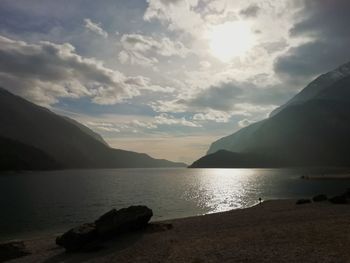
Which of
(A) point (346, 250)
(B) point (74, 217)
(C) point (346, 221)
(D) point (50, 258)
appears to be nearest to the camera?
(A) point (346, 250)

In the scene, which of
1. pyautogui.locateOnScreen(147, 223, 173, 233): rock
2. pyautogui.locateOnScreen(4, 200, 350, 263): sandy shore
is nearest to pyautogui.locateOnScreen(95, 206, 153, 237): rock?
pyautogui.locateOnScreen(147, 223, 173, 233): rock

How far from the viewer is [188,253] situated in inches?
1220

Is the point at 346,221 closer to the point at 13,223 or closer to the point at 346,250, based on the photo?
the point at 346,250

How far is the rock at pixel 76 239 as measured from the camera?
37.4 metres

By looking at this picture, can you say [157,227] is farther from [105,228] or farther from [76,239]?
[76,239]

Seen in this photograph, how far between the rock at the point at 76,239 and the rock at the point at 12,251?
12.5ft

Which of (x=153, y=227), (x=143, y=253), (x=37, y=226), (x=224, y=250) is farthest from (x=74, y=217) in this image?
(x=224, y=250)

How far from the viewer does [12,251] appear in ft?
128

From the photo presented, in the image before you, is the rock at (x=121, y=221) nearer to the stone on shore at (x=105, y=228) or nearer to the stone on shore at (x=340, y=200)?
the stone on shore at (x=105, y=228)

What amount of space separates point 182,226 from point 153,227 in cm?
428

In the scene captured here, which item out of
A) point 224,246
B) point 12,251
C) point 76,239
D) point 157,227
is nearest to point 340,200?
point 157,227

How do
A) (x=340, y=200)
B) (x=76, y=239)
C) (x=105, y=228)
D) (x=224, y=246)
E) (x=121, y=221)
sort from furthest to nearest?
(x=340, y=200)
(x=121, y=221)
(x=105, y=228)
(x=76, y=239)
(x=224, y=246)

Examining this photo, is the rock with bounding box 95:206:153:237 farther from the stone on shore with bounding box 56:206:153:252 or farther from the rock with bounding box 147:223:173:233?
the rock with bounding box 147:223:173:233

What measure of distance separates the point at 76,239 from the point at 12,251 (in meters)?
7.35
